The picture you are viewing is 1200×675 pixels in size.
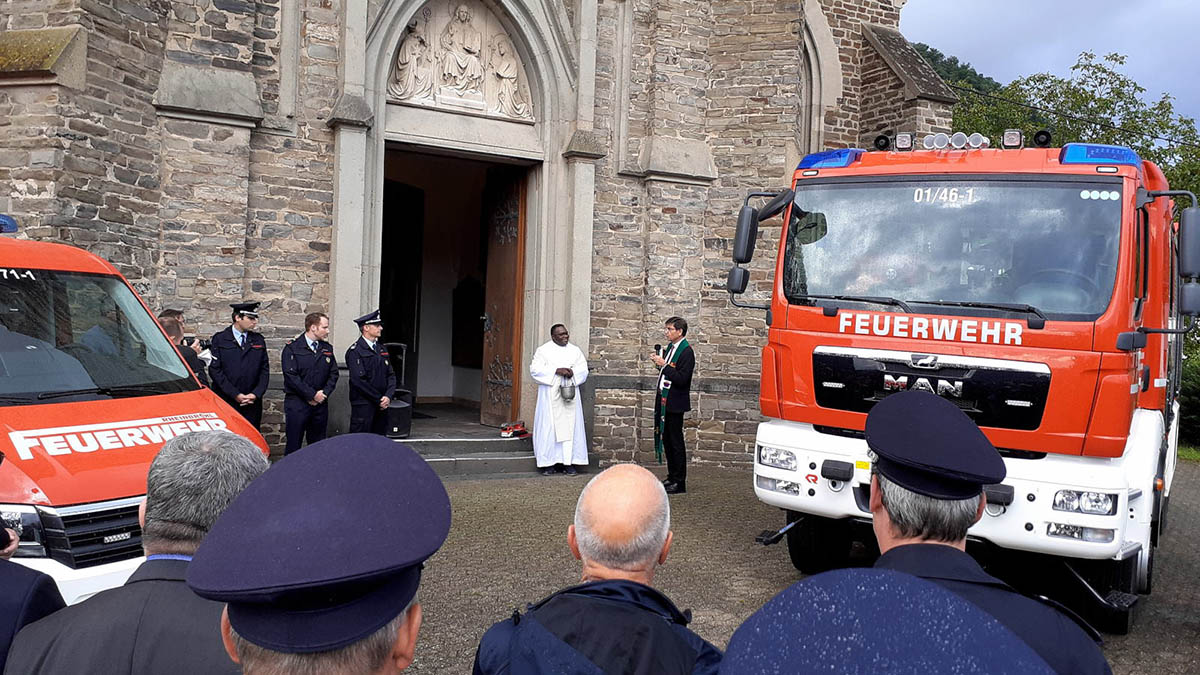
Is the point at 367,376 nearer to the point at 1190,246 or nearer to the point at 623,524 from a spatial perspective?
the point at 1190,246

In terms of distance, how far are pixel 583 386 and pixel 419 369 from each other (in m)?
5.10

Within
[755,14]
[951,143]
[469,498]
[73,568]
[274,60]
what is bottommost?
[469,498]

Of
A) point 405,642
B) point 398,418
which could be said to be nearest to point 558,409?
point 398,418

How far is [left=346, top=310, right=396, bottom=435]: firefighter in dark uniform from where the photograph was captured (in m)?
10.0

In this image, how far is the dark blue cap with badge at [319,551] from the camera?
1.14 meters

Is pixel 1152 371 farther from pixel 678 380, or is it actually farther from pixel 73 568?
pixel 73 568

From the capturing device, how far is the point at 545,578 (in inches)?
262

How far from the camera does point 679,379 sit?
10.2m

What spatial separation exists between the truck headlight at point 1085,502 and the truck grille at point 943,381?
422 mm

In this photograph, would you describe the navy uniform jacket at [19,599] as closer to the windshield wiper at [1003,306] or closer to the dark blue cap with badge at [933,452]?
the dark blue cap with badge at [933,452]

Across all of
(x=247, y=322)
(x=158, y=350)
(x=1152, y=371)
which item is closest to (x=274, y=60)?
(x=247, y=322)

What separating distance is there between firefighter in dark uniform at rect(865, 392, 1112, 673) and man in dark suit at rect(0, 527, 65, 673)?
1944 mm

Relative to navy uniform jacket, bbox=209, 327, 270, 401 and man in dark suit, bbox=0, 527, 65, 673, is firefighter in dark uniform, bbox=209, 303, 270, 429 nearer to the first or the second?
navy uniform jacket, bbox=209, 327, 270, 401

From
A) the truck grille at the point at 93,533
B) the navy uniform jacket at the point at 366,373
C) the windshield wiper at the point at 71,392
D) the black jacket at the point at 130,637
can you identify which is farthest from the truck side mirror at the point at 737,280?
the black jacket at the point at 130,637
